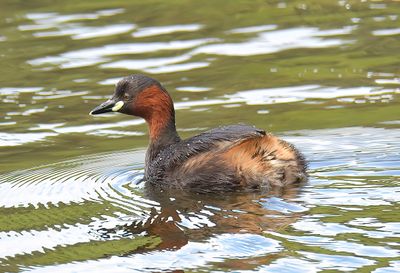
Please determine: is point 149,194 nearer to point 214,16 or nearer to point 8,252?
point 8,252

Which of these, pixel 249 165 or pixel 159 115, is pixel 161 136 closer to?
pixel 159 115

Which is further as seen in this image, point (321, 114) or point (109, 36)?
point (109, 36)

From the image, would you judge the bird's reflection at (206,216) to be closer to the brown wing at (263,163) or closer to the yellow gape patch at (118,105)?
the brown wing at (263,163)

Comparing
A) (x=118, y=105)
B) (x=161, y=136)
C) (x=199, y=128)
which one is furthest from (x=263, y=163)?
(x=199, y=128)

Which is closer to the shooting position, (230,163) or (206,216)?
(206,216)

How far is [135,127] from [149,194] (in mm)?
2893

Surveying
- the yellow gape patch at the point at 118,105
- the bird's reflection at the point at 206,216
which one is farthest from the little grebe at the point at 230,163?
the yellow gape patch at the point at 118,105

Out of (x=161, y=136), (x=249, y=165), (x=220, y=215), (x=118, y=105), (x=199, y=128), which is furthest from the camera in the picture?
(x=199, y=128)

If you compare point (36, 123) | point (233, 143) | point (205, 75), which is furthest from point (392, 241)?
point (205, 75)

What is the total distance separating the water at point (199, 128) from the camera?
705 cm

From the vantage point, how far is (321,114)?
11.4m

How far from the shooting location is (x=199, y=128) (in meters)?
11.2

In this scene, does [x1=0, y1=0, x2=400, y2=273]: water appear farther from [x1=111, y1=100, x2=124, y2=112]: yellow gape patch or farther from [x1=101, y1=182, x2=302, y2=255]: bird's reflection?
[x1=111, y1=100, x2=124, y2=112]: yellow gape patch

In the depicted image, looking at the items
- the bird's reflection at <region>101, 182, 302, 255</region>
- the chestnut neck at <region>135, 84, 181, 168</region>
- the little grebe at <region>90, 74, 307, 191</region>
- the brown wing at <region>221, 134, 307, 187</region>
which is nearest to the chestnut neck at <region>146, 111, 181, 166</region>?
the chestnut neck at <region>135, 84, 181, 168</region>
